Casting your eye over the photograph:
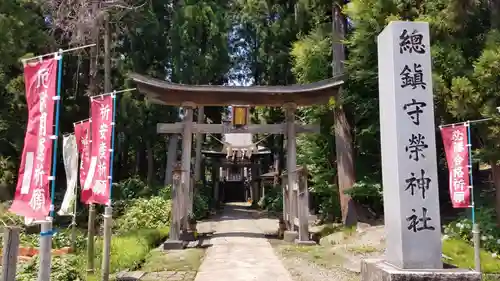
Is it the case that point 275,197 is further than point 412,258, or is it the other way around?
point 275,197

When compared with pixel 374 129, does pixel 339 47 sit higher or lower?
higher

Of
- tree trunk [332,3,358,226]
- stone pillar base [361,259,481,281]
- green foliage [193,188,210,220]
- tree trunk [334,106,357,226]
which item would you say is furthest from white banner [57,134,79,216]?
green foliage [193,188,210,220]

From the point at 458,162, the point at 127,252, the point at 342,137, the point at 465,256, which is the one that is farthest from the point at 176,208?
the point at 465,256

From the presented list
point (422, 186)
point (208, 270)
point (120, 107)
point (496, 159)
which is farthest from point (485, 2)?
point (120, 107)

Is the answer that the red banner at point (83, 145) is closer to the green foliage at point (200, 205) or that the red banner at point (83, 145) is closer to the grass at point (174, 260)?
the grass at point (174, 260)

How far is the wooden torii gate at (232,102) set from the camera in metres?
13.0

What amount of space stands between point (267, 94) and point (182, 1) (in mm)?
11561

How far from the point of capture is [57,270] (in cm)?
759

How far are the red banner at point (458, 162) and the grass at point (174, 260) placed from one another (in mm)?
6148

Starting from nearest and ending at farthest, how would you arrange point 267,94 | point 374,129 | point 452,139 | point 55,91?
point 55,91 < point 452,139 < point 267,94 < point 374,129

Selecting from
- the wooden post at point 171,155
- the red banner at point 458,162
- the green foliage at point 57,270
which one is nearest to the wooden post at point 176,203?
the green foliage at point 57,270

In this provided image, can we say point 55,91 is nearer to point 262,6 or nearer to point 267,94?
point 267,94

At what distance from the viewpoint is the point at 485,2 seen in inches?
501

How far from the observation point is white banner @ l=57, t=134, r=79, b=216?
30.4ft
